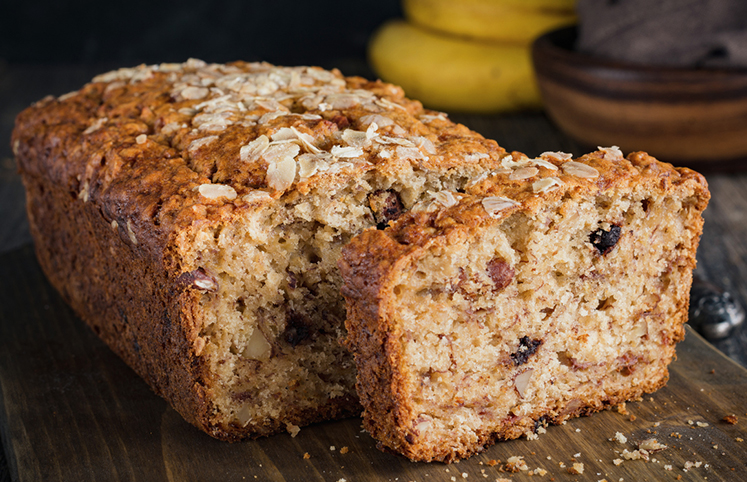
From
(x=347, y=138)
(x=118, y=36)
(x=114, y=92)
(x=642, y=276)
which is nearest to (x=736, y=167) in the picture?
(x=642, y=276)

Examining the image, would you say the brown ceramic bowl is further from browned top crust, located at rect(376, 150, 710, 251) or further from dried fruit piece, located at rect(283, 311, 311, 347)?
dried fruit piece, located at rect(283, 311, 311, 347)

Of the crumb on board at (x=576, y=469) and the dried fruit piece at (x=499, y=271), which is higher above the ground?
the dried fruit piece at (x=499, y=271)

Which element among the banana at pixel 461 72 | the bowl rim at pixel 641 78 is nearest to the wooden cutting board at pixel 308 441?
the bowl rim at pixel 641 78

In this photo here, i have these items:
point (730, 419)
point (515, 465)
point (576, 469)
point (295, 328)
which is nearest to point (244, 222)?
point (295, 328)

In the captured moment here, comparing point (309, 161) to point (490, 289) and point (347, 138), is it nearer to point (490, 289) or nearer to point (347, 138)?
point (347, 138)

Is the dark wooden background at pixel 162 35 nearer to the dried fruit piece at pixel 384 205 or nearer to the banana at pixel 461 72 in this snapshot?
the banana at pixel 461 72

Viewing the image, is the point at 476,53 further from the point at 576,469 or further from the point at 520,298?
the point at 576,469

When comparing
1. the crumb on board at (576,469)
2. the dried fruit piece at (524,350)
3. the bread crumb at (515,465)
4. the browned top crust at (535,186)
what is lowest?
the bread crumb at (515,465)
